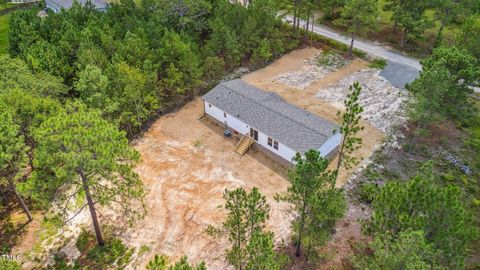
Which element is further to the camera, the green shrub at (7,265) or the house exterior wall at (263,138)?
the house exterior wall at (263,138)

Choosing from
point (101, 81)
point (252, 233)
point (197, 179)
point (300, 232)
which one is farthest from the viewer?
point (101, 81)

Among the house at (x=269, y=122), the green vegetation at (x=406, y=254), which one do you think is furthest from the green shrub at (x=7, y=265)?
the house at (x=269, y=122)

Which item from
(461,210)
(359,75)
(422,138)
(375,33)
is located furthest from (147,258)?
(375,33)

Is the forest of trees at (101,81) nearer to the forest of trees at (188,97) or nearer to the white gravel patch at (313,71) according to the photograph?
the forest of trees at (188,97)

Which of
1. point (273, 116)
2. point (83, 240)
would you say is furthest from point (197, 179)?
point (83, 240)

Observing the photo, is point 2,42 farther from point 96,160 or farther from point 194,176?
point 96,160

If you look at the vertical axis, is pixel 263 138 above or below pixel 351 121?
below

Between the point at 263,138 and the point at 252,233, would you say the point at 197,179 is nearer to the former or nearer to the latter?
the point at 263,138
